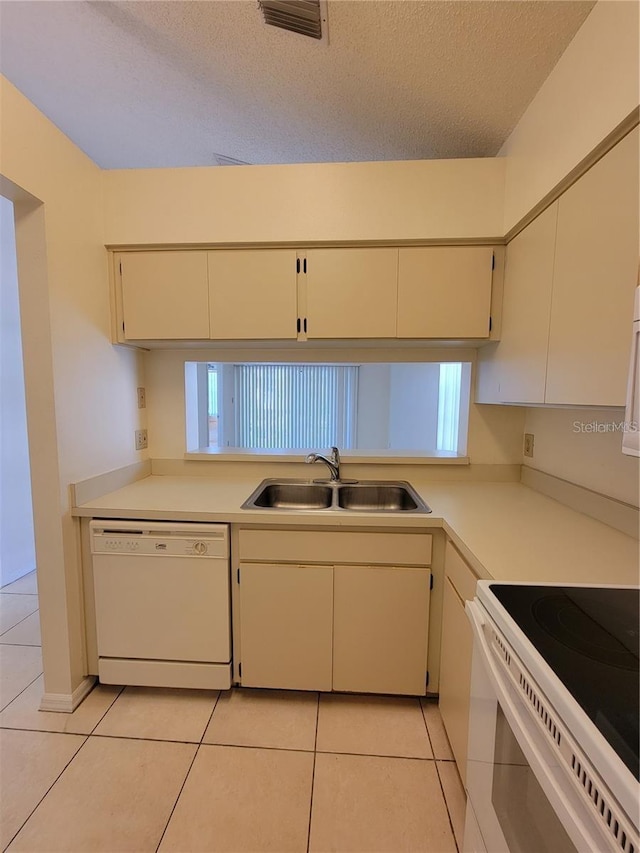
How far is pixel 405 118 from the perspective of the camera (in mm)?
1645

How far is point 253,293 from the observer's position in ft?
5.66

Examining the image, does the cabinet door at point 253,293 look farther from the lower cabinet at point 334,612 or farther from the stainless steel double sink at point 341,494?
the lower cabinet at point 334,612

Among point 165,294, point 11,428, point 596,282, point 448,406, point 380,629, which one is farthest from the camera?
point 448,406

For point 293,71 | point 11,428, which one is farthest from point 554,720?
point 11,428

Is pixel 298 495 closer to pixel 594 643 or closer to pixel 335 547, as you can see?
pixel 335 547

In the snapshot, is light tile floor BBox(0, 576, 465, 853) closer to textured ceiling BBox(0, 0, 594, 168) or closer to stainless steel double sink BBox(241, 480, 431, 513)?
stainless steel double sink BBox(241, 480, 431, 513)

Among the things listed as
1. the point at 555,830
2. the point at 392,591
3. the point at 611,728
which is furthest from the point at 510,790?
the point at 392,591

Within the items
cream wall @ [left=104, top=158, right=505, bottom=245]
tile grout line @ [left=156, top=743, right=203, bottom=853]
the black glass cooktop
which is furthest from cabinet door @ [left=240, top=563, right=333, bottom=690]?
cream wall @ [left=104, top=158, right=505, bottom=245]

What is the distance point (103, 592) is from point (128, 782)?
680 mm

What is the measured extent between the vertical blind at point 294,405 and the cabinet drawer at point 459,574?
471 cm

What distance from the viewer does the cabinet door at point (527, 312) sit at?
1288 mm

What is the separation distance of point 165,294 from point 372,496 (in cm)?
150

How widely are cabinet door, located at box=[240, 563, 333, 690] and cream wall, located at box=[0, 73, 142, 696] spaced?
0.78 m

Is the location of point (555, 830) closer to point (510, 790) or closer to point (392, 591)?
point (510, 790)
